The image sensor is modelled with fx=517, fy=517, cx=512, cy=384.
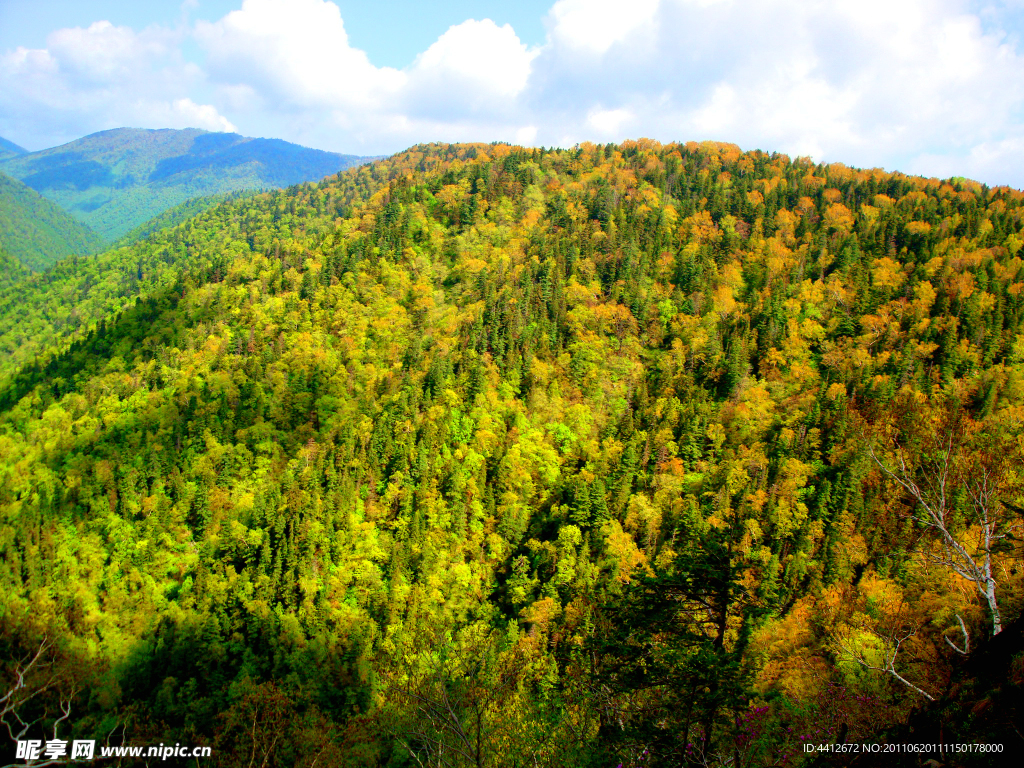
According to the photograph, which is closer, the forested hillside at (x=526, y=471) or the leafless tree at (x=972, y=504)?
the leafless tree at (x=972, y=504)

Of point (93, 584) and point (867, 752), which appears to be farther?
point (93, 584)

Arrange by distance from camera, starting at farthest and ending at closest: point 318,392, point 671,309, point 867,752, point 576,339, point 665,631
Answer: point 671,309 → point 576,339 → point 318,392 → point 665,631 → point 867,752

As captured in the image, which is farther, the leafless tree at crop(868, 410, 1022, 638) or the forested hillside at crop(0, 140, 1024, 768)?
the forested hillside at crop(0, 140, 1024, 768)

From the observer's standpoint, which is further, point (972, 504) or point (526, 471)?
point (526, 471)

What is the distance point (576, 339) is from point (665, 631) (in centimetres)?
8699

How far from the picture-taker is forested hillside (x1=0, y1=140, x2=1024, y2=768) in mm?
18578

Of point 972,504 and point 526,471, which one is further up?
point 972,504

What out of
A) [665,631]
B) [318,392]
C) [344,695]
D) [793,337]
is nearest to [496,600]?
[344,695]

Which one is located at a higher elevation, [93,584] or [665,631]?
[665,631]

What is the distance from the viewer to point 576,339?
96.9m

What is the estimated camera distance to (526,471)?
242 feet

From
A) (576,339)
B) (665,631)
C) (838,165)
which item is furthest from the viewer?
(838,165)

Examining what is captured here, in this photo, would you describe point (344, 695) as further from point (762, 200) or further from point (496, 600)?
point (762, 200)

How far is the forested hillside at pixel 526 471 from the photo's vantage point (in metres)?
18.6
